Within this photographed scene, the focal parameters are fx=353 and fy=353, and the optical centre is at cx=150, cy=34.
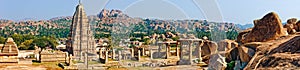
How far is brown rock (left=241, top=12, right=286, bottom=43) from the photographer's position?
11359 millimetres

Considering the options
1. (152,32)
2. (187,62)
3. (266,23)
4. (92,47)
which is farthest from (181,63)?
(92,47)

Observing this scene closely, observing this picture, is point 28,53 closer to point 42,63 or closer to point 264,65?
point 42,63

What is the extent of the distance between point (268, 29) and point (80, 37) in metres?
21.5

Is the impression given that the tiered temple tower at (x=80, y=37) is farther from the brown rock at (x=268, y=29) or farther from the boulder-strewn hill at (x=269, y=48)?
the brown rock at (x=268, y=29)

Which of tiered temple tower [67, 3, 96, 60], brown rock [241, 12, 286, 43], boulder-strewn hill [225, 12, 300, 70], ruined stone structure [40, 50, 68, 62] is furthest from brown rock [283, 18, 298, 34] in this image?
tiered temple tower [67, 3, 96, 60]

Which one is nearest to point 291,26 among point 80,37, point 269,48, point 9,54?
point 269,48

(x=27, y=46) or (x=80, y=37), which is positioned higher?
(x=80, y=37)

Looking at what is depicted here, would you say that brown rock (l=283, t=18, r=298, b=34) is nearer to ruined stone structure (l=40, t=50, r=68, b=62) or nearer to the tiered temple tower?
ruined stone structure (l=40, t=50, r=68, b=62)

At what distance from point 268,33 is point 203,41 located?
23.8 ft

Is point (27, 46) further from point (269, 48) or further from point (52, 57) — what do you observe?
point (269, 48)

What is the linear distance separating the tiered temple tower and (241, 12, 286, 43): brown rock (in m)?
19.5

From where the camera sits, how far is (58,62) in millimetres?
23609

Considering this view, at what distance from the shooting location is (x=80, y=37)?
3077 cm

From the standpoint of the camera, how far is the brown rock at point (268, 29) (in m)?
11.4
